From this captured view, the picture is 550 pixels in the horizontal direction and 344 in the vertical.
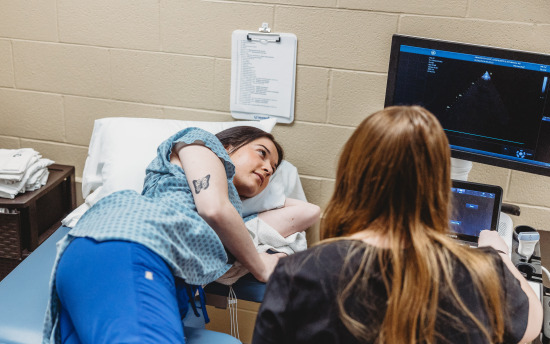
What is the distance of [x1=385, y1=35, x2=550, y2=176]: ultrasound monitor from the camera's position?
1724 millimetres

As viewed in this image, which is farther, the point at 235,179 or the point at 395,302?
the point at 235,179

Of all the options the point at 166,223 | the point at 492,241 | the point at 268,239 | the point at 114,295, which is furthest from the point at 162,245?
the point at 492,241

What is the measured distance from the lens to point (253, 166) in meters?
1.96

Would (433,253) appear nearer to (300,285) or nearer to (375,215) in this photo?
(375,215)

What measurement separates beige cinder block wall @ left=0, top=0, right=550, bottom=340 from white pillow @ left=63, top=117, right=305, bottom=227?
5.4 inches

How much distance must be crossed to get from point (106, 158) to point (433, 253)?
1459 mm

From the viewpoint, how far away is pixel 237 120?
233cm

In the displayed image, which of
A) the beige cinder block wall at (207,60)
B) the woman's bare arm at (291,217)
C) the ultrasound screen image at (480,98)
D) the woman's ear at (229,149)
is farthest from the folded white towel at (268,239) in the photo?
the ultrasound screen image at (480,98)

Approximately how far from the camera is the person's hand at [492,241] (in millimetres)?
1551

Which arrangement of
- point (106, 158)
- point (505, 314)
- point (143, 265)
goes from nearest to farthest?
point (505, 314) < point (143, 265) < point (106, 158)

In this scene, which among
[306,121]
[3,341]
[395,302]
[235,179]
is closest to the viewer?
[395,302]

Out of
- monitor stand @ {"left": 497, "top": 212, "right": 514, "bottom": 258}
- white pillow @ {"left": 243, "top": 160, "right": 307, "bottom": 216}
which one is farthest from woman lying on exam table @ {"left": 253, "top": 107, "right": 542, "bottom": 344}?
white pillow @ {"left": 243, "top": 160, "right": 307, "bottom": 216}

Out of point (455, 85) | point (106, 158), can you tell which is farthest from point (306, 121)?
point (106, 158)

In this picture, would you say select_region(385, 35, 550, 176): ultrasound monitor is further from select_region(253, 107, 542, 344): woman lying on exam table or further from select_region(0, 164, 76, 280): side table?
select_region(0, 164, 76, 280): side table
